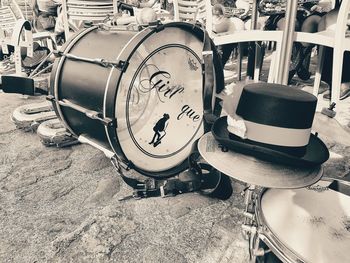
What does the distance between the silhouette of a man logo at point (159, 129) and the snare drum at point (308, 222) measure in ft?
2.70

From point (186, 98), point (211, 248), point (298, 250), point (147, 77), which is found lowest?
point (211, 248)

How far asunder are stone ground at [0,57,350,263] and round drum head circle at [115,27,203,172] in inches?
11.3

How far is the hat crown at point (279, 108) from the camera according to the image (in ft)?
3.19

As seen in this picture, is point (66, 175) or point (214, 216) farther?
point (66, 175)

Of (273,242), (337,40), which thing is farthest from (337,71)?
(273,242)

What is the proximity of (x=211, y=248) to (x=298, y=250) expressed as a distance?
65 centimetres

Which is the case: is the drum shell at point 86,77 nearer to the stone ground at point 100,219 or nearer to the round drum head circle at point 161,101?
the round drum head circle at point 161,101

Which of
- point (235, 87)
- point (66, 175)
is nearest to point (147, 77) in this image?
point (235, 87)

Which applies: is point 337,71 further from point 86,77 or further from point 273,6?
point 86,77

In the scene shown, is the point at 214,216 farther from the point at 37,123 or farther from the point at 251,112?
the point at 37,123

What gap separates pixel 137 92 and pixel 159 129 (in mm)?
274

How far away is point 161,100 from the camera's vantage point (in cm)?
181

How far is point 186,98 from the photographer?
6.35 feet

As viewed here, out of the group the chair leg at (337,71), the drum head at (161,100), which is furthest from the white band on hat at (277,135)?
the chair leg at (337,71)
